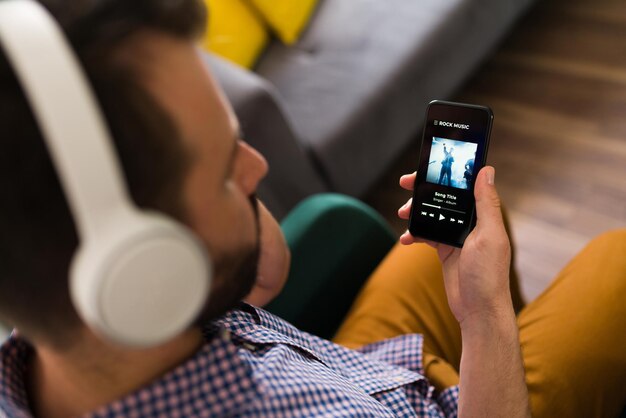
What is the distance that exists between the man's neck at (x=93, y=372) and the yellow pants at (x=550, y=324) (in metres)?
0.50

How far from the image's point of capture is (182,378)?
0.58 meters

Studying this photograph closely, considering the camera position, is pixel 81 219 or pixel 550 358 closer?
pixel 81 219

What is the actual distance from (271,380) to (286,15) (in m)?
1.26

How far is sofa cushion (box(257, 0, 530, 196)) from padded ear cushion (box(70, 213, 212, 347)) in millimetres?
1071

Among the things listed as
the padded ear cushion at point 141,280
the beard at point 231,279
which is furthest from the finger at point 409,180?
the padded ear cushion at point 141,280

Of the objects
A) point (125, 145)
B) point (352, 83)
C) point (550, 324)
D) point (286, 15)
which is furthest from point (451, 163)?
point (286, 15)

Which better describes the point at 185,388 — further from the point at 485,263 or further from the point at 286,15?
the point at 286,15

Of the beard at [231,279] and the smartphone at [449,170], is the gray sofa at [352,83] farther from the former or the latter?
the beard at [231,279]

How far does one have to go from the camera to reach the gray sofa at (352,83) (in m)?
1.42

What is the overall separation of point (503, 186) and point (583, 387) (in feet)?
3.03

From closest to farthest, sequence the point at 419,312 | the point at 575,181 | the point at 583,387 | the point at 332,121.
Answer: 1. the point at 583,387
2. the point at 419,312
3. the point at 332,121
4. the point at 575,181

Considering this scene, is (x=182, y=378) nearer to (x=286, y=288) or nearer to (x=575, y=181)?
(x=286, y=288)

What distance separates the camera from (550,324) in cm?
94

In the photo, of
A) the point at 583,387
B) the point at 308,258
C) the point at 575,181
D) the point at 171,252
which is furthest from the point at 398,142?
the point at 171,252
